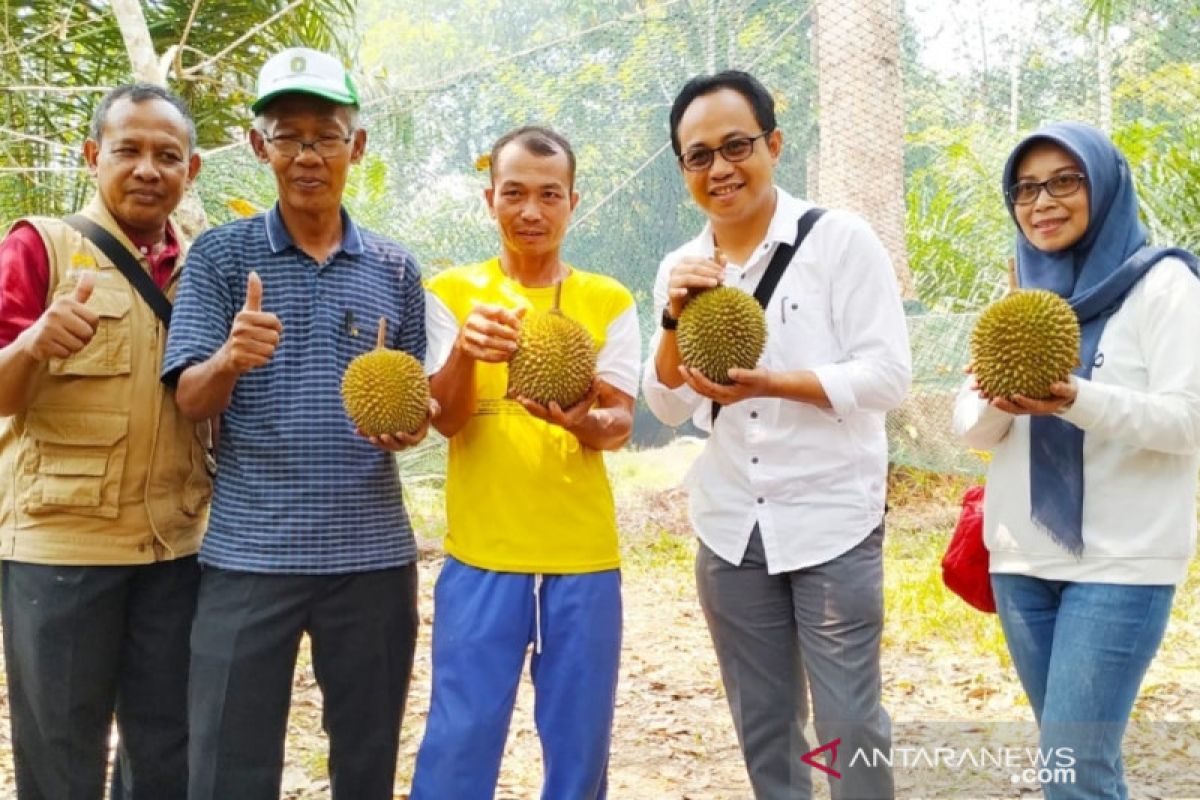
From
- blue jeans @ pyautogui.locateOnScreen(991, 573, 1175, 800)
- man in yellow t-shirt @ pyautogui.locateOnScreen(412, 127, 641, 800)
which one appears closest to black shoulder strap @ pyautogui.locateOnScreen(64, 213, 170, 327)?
man in yellow t-shirt @ pyautogui.locateOnScreen(412, 127, 641, 800)

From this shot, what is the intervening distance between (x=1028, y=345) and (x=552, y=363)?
36.6 inches

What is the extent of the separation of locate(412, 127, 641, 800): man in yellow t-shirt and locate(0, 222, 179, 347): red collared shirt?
2.93 ft

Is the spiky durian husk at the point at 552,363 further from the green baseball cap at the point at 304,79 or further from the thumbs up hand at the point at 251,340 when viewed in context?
the green baseball cap at the point at 304,79

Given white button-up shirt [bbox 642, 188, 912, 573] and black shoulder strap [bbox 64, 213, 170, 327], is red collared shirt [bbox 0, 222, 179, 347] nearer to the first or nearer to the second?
black shoulder strap [bbox 64, 213, 170, 327]

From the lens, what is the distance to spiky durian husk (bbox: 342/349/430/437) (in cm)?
215

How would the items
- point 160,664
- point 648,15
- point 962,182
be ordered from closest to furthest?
1. point 160,664
2. point 648,15
3. point 962,182

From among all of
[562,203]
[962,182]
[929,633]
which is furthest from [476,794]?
[962,182]

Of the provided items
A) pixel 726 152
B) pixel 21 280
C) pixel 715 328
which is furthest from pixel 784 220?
pixel 21 280

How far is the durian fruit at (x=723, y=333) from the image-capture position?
6.98ft

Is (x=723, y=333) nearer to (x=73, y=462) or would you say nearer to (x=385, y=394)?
(x=385, y=394)

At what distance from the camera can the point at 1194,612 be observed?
4750mm

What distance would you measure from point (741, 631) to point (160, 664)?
1.33m

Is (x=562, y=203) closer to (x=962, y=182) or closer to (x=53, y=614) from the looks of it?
(x=53, y=614)

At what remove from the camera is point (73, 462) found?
7.72ft
